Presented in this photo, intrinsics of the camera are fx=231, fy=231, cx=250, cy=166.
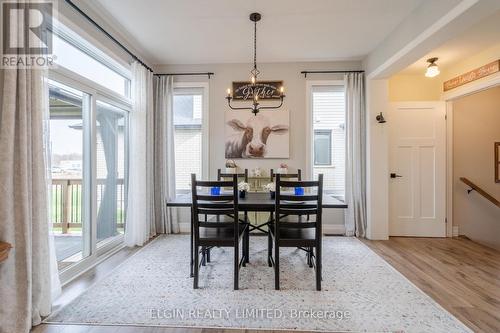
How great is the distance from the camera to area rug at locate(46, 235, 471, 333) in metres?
1.76

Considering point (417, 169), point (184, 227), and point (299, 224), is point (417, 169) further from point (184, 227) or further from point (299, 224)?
point (184, 227)

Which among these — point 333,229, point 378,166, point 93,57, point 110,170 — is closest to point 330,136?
point 378,166

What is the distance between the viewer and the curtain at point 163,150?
3.87m

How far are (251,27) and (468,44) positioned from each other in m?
2.89

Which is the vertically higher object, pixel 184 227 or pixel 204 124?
pixel 204 124

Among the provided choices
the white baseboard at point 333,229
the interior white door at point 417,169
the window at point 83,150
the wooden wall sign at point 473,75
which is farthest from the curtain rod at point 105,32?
the wooden wall sign at point 473,75

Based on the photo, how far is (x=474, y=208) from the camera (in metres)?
3.88

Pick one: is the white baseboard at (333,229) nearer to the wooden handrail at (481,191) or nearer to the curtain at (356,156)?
the curtain at (356,156)

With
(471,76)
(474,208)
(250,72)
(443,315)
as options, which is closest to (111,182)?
(250,72)

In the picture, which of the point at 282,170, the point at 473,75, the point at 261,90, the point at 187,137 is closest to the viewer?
the point at 473,75

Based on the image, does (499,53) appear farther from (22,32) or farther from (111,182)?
(111,182)

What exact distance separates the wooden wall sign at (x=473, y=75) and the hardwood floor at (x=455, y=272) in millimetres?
2436

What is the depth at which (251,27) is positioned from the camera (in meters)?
2.93

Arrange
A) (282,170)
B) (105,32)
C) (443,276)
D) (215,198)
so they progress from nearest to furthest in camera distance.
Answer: (215,198)
(443,276)
(105,32)
(282,170)
